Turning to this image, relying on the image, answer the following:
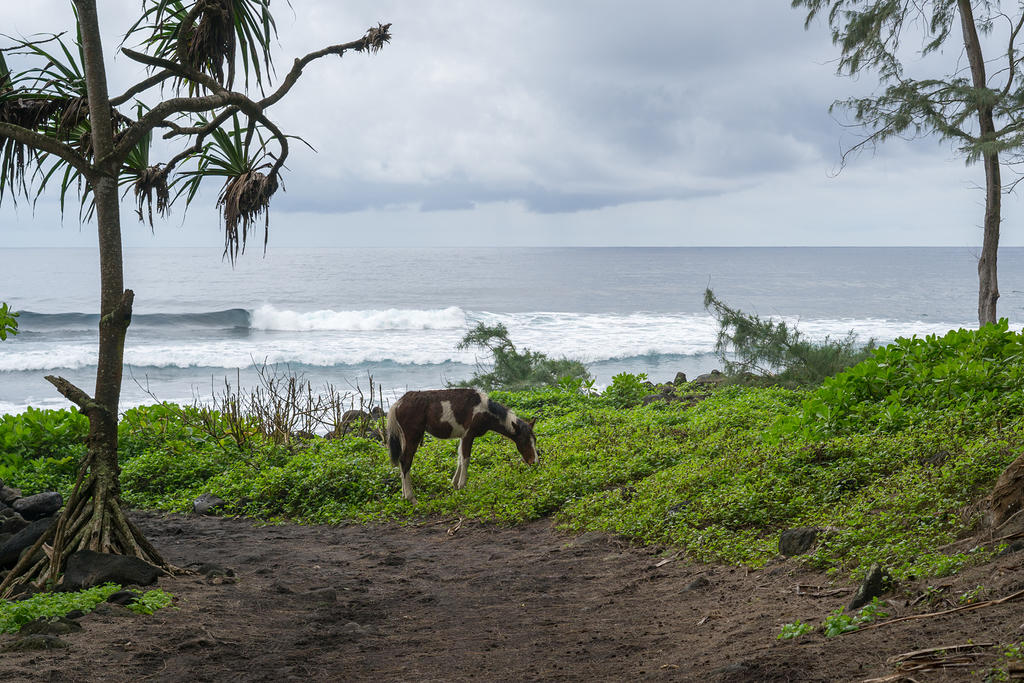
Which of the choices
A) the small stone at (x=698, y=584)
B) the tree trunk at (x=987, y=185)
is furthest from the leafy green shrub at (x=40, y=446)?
the tree trunk at (x=987, y=185)

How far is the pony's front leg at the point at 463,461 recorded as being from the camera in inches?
380

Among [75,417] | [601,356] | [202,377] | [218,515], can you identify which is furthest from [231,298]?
[218,515]

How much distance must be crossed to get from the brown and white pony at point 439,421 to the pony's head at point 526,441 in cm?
16

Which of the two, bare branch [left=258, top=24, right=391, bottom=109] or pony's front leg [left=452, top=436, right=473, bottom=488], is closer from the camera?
bare branch [left=258, top=24, right=391, bottom=109]

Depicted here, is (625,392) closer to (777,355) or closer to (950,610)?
(777,355)

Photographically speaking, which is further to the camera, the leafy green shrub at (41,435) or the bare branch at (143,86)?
the leafy green shrub at (41,435)

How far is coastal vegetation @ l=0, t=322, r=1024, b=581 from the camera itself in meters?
5.74

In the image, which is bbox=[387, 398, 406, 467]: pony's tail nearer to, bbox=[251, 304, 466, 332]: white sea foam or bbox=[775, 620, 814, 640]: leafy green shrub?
bbox=[775, 620, 814, 640]: leafy green shrub

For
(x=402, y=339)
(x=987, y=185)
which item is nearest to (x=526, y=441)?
(x=987, y=185)

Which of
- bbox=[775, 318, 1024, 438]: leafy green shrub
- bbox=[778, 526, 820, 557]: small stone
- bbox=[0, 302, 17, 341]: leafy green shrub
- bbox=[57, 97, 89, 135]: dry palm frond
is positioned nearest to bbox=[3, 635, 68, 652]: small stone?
bbox=[0, 302, 17, 341]: leafy green shrub

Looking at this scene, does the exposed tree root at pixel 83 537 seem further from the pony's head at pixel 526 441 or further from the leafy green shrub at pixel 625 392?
the leafy green shrub at pixel 625 392

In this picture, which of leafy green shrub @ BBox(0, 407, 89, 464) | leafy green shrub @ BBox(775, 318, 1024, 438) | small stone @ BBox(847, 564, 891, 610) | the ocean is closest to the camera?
small stone @ BBox(847, 564, 891, 610)

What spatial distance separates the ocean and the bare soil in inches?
275

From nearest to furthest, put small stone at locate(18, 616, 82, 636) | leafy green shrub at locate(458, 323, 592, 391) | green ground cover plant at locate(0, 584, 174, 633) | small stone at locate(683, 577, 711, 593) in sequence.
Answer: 1. small stone at locate(18, 616, 82, 636)
2. green ground cover plant at locate(0, 584, 174, 633)
3. small stone at locate(683, 577, 711, 593)
4. leafy green shrub at locate(458, 323, 592, 391)
